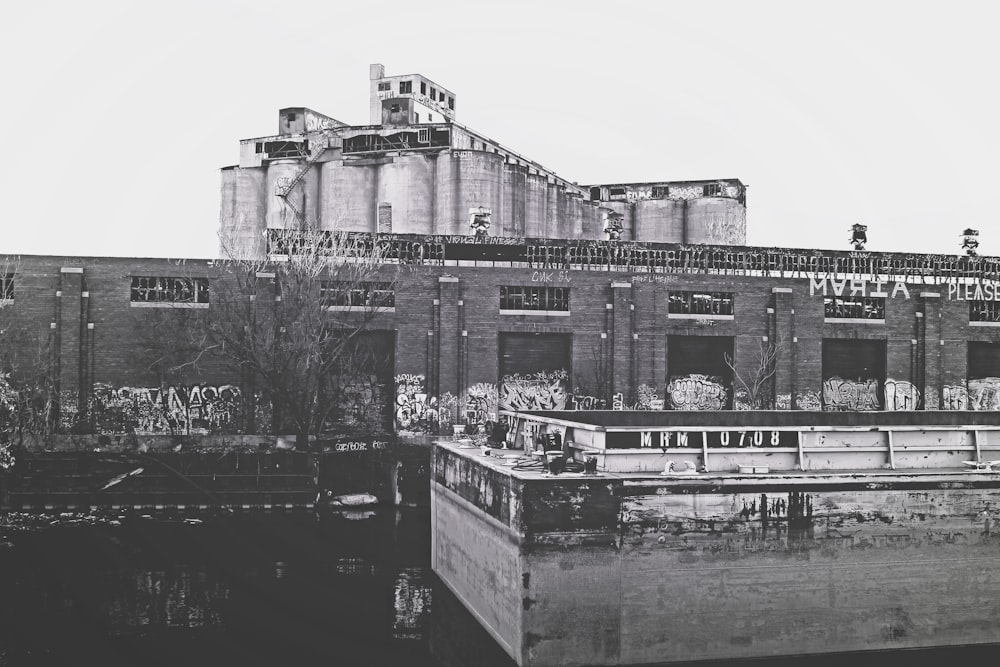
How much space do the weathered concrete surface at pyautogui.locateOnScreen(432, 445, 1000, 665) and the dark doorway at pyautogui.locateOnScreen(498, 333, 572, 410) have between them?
16.4 m

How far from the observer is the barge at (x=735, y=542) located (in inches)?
527

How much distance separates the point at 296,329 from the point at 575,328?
386 inches

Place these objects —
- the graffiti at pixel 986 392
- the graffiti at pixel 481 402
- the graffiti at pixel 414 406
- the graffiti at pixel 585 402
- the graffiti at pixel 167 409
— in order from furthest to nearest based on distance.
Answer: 1. the graffiti at pixel 986 392
2. the graffiti at pixel 585 402
3. the graffiti at pixel 481 402
4. the graffiti at pixel 414 406
5. the graffiti at pixel 167 409

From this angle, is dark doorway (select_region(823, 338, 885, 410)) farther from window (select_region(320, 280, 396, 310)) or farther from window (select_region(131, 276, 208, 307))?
window (select_region(131, 276, 208, 307))

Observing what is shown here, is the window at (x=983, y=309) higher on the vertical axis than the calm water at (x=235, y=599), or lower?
higher

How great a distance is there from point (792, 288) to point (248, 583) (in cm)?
2245

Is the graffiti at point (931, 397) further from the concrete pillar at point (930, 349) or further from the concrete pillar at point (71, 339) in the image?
the concrete pillar at point (71, 339)

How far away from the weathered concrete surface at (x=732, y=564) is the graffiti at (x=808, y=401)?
18.2m

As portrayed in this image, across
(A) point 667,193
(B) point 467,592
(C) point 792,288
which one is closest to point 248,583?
(B) point 467,592

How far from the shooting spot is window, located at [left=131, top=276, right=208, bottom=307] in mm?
31141

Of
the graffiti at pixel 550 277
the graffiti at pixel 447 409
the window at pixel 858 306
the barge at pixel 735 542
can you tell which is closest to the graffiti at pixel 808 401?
the window at pixel 858 306

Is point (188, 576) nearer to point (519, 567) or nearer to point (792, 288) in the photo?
point (519, 567)

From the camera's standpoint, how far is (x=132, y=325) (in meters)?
31.0

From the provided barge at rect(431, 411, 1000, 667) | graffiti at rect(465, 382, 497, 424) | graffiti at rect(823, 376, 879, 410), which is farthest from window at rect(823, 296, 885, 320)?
barge at rect(431, 411, 1000, 667)
